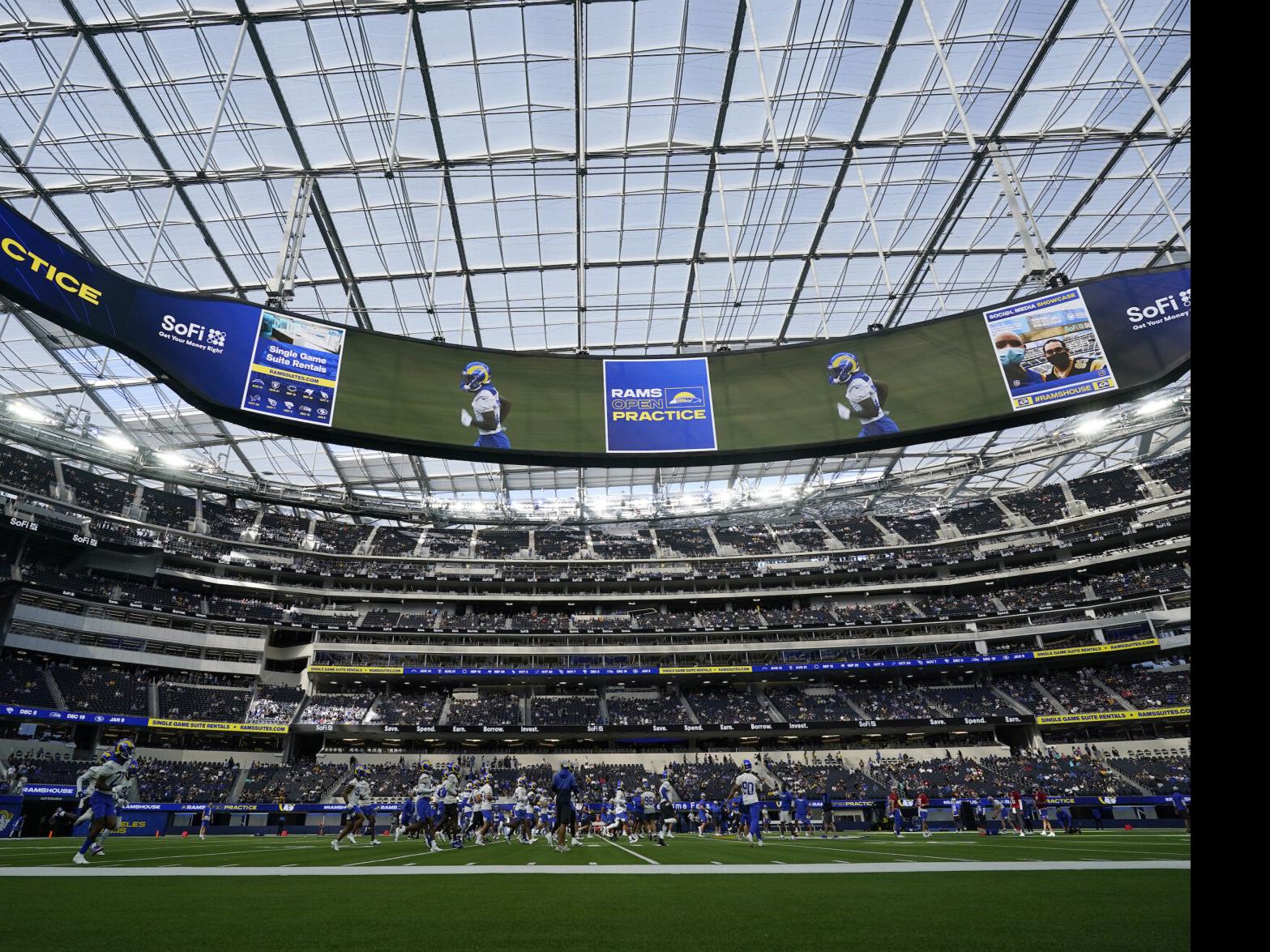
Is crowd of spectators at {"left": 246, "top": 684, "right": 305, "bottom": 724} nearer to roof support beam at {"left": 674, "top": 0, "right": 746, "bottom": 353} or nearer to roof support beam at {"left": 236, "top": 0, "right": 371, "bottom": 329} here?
roof support beam at {"left": 236, "top": 0, "right": 371, "bottom": 329}

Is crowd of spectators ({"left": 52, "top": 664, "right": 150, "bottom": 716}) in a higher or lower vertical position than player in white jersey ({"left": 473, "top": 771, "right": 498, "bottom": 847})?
higher

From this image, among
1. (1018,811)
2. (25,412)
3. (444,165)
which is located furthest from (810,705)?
(25,412)

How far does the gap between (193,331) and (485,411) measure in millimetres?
2894

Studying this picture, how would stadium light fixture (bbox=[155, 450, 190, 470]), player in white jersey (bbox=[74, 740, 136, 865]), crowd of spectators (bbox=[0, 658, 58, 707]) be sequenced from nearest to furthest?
player in white jersey (bbox=[74, 740, 136, 865])
crowd of spectators (bbox=[0, 658, 58, 707])
stadium light fixture (bbox=[155, 450, 190, 470])

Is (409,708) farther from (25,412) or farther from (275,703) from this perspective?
(25,412)

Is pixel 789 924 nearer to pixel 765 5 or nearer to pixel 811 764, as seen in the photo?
pixel 765 5

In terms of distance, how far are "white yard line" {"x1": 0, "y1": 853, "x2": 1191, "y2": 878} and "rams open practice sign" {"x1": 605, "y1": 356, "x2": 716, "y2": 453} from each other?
4.26 meters

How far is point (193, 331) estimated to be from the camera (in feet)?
23.2

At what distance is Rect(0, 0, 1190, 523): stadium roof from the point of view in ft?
53.4

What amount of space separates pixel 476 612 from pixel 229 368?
1716 inches

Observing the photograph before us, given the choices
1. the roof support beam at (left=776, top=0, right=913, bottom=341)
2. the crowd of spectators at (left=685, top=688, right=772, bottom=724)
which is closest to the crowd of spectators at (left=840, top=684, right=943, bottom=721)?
the crowd of spectators at (left=685, top=688, right=772, bottom=724)

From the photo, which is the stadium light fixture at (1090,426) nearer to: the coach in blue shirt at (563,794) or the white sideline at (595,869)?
the white sideline at (595,869)

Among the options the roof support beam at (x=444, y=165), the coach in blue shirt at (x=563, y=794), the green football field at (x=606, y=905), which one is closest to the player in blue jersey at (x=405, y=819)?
the coach in blue shirt at (x=563, y=794)

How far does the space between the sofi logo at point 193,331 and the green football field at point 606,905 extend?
15.4ft
